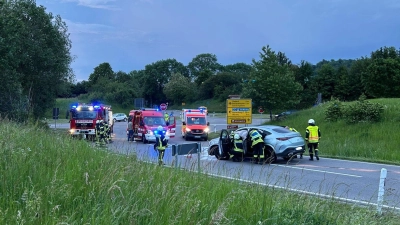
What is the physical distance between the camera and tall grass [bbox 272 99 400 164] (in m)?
19.4

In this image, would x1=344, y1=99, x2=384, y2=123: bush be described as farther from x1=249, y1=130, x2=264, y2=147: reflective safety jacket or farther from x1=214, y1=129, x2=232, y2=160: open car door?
x1=249, y1=130, x2=264, y2=147: reflective safety jacket

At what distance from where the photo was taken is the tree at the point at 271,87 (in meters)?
37.9

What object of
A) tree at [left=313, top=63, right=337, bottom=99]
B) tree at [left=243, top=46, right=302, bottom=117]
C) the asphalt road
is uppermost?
tree at [left=313, top=63, right=337, bottom=99]

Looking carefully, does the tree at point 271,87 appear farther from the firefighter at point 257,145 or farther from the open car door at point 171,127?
the firefighter at point 257,145

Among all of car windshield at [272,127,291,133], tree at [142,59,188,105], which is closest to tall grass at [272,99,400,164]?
car windshield at [272,127,291,133]

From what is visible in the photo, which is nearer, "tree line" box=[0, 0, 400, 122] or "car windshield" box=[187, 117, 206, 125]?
"tree line" box=[0, 0, 400, 122]

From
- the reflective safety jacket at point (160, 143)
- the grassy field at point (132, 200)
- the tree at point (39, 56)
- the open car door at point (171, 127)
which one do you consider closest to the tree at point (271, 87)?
the open car door at point (171, 127)

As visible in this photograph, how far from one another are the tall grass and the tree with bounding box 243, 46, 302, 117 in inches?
230

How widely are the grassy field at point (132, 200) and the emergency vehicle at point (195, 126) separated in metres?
27.1

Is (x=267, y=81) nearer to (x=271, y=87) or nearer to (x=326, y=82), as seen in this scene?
(x=271, y=87)

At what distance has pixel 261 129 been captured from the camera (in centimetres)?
1694

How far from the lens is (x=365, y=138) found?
23906 mm

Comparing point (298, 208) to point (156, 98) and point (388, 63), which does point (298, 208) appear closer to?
point (388, 63)

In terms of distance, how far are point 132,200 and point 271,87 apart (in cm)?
3435
